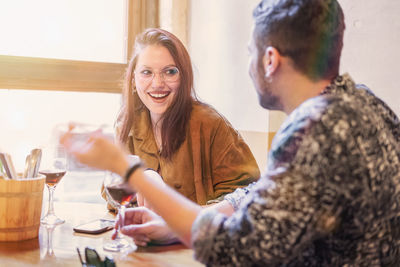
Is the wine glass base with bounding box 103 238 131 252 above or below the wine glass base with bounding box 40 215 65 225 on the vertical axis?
above

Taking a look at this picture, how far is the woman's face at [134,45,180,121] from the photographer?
203 centimetres

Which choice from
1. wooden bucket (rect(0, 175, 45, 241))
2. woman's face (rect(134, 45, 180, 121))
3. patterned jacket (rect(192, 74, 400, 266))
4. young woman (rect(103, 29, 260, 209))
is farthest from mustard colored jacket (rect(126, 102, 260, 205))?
patterned jacket (rect(192, 74, 400, 266))

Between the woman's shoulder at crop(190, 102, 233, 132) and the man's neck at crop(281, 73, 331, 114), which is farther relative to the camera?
the woman's shoulder at crop(190, 102, 233, 132)

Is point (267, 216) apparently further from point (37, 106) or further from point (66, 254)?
point (37, 106)

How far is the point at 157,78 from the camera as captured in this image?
6.64 feet

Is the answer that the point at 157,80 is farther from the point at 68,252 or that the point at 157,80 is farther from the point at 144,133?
the point at 68,252

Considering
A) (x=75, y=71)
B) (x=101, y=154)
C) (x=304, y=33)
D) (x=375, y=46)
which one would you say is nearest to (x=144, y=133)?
(x=75, y=71)

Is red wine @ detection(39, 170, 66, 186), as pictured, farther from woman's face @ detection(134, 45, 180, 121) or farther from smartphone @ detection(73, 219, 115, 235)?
woman's face @ detection(134, 45, 180, 121)

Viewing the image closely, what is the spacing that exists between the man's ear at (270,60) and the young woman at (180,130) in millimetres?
1090

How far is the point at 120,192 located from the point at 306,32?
61 centimetres

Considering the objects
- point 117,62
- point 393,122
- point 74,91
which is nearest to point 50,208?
point 393,122

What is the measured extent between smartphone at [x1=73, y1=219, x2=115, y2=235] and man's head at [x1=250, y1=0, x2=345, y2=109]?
0.69m

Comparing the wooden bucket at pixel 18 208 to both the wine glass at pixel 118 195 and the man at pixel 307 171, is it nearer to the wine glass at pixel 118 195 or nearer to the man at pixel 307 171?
the wine glass at pixel 118 195

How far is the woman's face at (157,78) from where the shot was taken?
2.03m
